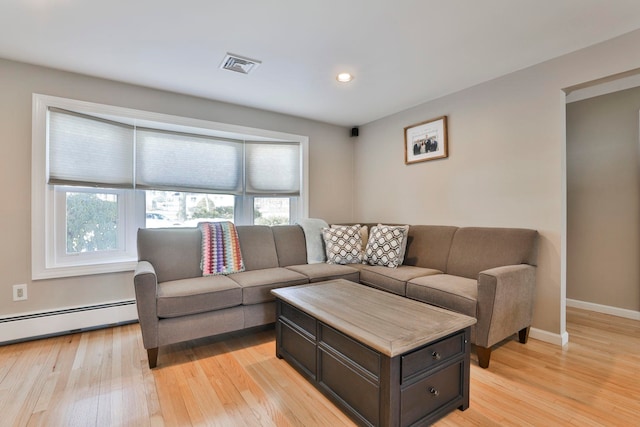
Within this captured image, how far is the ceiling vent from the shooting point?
2334 millimetres

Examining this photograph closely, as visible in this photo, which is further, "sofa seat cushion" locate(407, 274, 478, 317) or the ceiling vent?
the ceiling vent

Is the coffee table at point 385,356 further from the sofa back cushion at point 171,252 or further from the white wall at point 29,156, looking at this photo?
the white wall at point 29,156

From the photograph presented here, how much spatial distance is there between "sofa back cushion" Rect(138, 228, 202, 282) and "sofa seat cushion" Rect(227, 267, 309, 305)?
0.38 meters

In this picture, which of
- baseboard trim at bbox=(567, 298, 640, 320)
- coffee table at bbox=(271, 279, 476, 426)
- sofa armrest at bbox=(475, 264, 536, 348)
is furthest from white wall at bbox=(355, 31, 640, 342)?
coffee table at bbox=(271, 279, 476, 426)

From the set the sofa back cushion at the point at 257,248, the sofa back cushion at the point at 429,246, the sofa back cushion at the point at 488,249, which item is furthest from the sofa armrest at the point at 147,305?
the sofa back cushion at the point at 488,249

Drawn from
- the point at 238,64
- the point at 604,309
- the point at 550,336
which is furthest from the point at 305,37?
the point at 604,309

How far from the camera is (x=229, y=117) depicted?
3.33 m

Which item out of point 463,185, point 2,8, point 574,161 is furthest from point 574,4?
point 2,8

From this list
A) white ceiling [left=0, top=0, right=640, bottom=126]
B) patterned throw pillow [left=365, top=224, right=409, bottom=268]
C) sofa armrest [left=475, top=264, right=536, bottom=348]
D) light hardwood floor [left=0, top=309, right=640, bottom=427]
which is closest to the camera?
light hardwood floor [left=0, top=309, right=640, bottom=427]

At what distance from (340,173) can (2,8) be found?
3319mm

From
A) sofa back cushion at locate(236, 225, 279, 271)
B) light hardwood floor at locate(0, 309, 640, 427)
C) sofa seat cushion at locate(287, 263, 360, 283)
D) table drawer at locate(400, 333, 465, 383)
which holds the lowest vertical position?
light hardwood floor at locate(0, 309, 640, 427)

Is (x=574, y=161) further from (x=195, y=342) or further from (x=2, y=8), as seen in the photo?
(x=2, y=8)

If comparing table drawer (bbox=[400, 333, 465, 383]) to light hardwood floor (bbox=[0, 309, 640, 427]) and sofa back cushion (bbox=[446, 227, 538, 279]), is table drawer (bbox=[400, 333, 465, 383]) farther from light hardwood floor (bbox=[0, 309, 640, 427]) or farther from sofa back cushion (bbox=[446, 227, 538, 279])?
sofa back cushion (bbox=[446, 227, 538, 279])

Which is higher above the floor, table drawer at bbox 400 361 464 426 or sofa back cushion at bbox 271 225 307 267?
sofa back cushion at bbox 271 225 307 267
